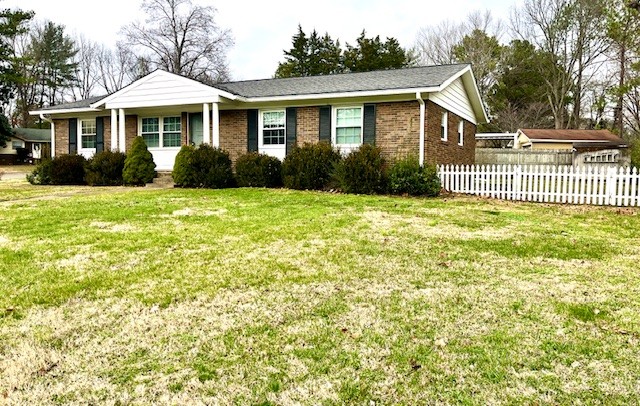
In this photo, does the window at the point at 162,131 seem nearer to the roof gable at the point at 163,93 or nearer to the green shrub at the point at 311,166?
the roof gable at the point at 163,93

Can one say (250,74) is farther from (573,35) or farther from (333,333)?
(333,333)

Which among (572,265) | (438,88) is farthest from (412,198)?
(572,265)

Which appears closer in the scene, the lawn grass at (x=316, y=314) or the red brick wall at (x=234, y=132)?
the lawn grass at (x=316, y=314)

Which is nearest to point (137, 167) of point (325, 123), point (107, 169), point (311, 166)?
point (107, 169)

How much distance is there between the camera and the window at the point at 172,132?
16812 millimetres

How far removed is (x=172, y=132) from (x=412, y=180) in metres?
9.72

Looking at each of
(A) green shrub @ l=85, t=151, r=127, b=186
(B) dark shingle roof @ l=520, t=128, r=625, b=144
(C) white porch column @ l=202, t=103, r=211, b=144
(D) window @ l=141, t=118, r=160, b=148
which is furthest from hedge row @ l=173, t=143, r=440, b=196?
(B) dark shingle roof @ l=520, t=128, r=625, b=144

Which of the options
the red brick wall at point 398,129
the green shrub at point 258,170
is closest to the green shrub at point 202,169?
the green shrub at point 258,170

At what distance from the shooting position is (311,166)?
13.0m

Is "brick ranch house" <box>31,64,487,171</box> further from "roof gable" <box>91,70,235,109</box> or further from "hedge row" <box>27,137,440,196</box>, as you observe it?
"hedge row" <box>27,137,440,196</box>

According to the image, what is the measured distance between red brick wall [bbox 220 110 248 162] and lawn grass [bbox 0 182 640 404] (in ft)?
28.8

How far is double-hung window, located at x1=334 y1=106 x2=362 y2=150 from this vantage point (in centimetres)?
1419

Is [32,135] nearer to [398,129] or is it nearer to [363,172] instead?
[398,129]

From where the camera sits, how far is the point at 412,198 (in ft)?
38.0
